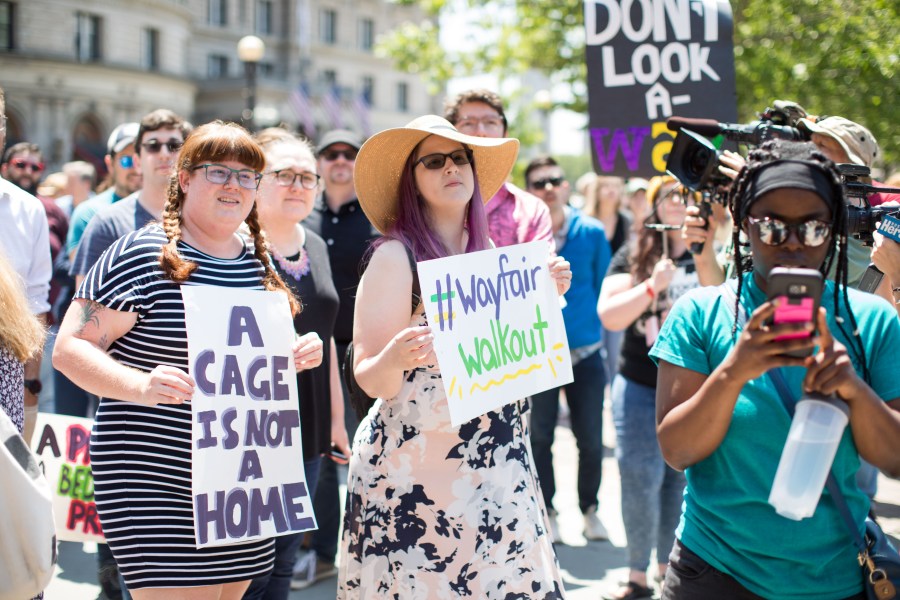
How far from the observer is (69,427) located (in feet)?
14.2

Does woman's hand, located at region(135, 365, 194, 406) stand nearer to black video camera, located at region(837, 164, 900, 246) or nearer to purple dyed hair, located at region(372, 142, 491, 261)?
purple dyed hair, located at region(372, 142, 491, 261)

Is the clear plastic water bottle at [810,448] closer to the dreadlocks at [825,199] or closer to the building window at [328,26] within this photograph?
the dreadlocks at [825,199]

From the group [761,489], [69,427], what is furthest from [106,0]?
[761,489]

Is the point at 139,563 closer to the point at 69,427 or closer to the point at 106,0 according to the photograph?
the point at 69,427

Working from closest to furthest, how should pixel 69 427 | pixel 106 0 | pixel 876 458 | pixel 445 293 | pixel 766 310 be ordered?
pixel 766 310, pixel 876 458, pixel 445 293, pixel 69 427, pixel 106 0

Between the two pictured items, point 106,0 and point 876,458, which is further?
point 106,0

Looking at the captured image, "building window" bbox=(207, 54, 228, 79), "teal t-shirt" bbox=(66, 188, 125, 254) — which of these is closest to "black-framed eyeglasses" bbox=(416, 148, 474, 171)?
"teal t-shirt" bbox=(66, 188, 125, 254)

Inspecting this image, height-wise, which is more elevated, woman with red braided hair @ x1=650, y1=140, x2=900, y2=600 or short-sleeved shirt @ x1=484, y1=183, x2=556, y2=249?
short-sleeved shirt @ x1=484, y1=183, x2=556, y2=249

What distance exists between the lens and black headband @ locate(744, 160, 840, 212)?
6.41ft

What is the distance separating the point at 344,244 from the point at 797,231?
358cm

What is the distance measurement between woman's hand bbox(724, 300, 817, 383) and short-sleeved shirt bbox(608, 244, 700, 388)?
2.63m

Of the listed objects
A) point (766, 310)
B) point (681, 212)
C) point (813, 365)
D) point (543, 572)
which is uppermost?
point (681, 212)

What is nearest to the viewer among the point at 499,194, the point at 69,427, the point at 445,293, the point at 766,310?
the point at 766,310

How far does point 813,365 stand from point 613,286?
2969 mm
